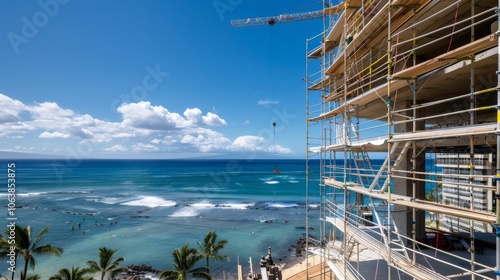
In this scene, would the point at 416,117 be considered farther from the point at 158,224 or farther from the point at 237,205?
the point at 237,205

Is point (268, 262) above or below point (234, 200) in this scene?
above

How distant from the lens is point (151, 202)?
64312mm

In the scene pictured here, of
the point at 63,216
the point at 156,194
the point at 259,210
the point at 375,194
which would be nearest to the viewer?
the point at 375,194

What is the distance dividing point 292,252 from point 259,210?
22.3 metres

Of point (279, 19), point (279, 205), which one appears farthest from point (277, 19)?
point (279, 205)

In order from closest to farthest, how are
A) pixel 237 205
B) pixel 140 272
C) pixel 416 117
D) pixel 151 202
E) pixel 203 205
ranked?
pixel 416 117, pixel 140 272, pixel 237 205, pixel 203 205, pixel 151 202

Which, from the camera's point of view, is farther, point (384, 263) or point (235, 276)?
point (235, 276)

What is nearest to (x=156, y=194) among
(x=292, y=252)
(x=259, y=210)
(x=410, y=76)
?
(x=259, y=210)

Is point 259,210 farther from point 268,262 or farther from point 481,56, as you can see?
point 481,56

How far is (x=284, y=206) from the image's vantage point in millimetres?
58781

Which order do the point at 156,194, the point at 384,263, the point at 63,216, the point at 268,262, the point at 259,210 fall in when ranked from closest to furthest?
the point at 384,263, the point at 268,262, the point at 63,216, the point at 259,210, the point at 156,194

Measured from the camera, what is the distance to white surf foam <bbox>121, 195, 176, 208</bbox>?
6166cm

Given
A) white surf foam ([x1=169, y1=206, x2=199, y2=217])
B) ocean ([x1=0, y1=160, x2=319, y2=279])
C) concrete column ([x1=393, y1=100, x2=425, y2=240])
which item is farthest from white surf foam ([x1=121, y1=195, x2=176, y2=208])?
concrete column ([x1=393, y1=100, x2=425, y2=240])

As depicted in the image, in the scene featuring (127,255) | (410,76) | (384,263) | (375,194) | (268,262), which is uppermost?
(410,76)
